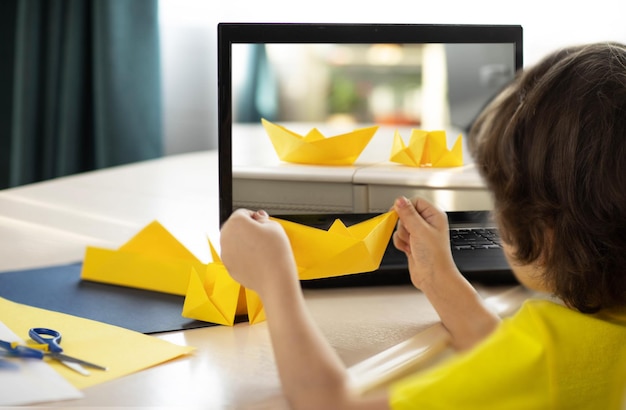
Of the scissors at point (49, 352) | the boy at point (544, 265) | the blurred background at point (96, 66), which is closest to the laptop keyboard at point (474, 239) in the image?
the boy at point (544, 265)

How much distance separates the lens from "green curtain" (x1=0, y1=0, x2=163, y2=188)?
9.12 feet

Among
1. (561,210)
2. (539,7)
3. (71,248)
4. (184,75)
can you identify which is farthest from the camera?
(184,75)

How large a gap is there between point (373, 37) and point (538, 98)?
37cm

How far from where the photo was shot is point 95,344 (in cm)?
81

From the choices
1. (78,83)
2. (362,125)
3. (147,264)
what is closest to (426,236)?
(362,125)

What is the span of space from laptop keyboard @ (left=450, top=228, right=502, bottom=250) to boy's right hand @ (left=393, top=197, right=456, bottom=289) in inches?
3.2

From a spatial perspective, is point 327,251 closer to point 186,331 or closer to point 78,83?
point 186,331

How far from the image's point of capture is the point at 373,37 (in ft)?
3.34

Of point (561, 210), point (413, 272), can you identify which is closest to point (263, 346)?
point (413, 272)

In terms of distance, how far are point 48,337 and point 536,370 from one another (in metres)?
0.47

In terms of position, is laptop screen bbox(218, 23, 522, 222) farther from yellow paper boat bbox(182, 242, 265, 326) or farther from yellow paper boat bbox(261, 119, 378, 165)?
yellow paper boat bbox(182, 242, 265, 326)

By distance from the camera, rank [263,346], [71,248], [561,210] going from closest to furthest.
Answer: [561,210]
[263,346]
[71,248]

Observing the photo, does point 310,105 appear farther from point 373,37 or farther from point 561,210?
point 561,210

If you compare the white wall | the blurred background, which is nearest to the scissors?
the white wall
